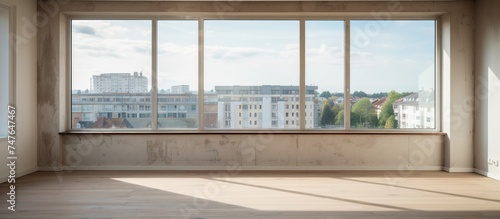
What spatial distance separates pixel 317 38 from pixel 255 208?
134 inches

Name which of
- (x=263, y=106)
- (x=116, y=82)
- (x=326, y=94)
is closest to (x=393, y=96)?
(x=326, y=94)

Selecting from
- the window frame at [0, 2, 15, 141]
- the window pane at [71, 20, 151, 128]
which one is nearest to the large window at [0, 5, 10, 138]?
the window frame at [0, 2, 15, 141]

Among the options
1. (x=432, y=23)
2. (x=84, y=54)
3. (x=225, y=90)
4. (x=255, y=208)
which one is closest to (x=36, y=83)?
Result: (x=84, y=54)

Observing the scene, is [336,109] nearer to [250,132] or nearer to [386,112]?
[386,112]

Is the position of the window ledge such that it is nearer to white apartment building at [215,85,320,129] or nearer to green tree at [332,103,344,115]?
white apartment building at [215,85,320,129]

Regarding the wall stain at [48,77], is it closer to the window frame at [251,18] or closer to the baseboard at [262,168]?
the window frame at [251,18]

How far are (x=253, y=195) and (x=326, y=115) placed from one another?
95.2 inches

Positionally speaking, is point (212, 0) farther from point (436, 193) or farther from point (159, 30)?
point (436, 193)

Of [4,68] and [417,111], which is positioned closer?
[4,68]

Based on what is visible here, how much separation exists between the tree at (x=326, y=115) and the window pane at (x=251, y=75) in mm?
397

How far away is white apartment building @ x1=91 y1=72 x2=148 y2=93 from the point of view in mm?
6672

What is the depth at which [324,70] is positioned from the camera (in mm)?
→ 6695

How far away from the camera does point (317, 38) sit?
6.69 metres

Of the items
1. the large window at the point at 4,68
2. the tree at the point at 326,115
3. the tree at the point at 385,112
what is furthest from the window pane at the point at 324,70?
the large window at the point at 4,68
